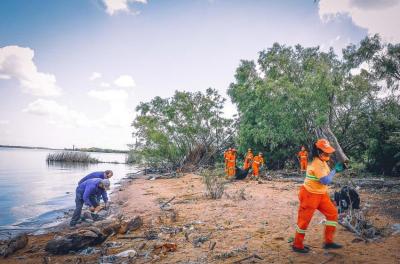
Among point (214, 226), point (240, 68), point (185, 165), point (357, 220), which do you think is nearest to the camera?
point (357, 220)

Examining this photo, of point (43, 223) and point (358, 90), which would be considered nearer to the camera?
point (43, 223)

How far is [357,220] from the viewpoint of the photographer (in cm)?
561

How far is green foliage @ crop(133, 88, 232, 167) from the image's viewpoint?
1162 inches

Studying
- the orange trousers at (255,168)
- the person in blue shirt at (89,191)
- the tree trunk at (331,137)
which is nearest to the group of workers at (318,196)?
the person in blue shirt at (89,191)

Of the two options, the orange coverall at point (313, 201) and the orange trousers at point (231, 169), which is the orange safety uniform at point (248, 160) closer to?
the orange trousers at point (231, 169)

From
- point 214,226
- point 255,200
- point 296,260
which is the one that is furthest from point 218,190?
point 296,260

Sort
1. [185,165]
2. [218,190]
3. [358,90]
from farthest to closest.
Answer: [185,165] < [358,90] < [218,190]

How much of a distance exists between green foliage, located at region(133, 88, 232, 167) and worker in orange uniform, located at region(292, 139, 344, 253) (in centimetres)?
2460

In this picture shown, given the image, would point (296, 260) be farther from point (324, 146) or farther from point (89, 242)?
point (89, 242)

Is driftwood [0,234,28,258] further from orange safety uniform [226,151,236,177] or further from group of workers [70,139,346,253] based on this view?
orange safety uniform [226,151,236,177]

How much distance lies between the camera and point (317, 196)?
4.48 m

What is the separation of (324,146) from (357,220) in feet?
6.96

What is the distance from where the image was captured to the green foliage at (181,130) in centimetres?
2952

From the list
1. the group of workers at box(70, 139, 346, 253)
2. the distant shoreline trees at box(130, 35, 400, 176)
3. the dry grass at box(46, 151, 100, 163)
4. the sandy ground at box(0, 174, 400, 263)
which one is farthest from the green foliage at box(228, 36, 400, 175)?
the dry grass at box(46, 151, 100, 163)
